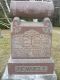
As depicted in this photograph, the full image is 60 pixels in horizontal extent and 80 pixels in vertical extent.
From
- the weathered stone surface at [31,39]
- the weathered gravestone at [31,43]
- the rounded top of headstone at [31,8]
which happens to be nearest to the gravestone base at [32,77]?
the weathered gravestone at [31,43]

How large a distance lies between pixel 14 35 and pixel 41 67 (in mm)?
894

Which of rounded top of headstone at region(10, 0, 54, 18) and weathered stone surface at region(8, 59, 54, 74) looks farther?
weathered stone surface at region(8, 59, 54, 74)

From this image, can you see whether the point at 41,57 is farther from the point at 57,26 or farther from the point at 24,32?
the point at 57,26

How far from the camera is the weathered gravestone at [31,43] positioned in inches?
272

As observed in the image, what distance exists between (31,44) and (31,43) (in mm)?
22

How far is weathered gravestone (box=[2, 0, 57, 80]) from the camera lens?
6.91m

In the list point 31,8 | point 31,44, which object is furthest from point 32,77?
point 31,8

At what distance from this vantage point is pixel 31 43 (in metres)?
7.00

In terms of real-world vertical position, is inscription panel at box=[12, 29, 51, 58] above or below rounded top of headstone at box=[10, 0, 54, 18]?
below

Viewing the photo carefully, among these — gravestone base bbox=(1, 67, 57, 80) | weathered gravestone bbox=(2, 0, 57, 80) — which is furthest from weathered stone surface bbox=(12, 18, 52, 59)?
gravestone base bbox=(1, 67, 57, 80)

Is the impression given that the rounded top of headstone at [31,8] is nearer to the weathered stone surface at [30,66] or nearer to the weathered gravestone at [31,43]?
the weathered gravestone at [31,43]

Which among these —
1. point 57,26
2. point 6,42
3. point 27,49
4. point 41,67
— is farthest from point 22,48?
point 57,26

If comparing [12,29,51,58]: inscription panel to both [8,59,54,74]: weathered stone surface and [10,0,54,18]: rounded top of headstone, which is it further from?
[10,0,54,18]: rounded top of headstone

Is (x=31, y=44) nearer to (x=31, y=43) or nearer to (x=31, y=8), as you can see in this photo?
(x=31, y=43)
